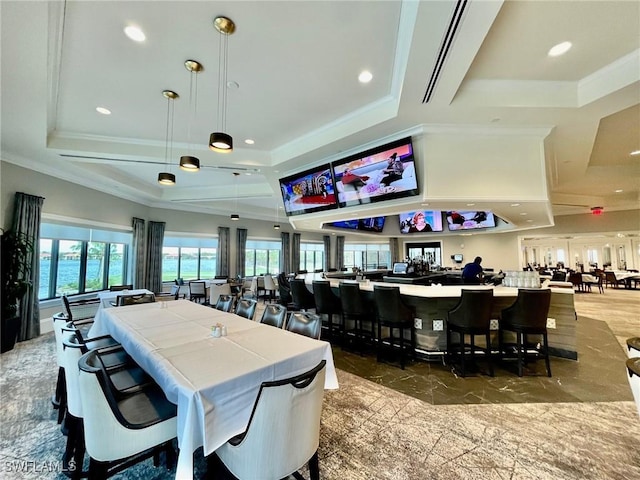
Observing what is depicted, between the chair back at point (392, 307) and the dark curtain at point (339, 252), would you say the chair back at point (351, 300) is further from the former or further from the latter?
the dark curtain at point (339, 252)

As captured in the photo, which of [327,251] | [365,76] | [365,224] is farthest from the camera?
[327,251]

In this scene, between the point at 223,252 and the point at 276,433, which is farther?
the point at 223,252

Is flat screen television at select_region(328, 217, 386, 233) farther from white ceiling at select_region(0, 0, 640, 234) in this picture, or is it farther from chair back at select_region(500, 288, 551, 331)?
chair back at select_region(500, 288, 551, 331)

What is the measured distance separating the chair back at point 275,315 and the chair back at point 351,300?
134 centimetres

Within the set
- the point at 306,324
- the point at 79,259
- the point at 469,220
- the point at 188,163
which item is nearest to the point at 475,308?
the point at 306,324

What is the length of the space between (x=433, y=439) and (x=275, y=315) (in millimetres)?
1953

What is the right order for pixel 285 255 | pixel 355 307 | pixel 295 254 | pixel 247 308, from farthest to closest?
pixel 295 254 < pixel 285 255 < pixel 355 307 < pixel 247 308

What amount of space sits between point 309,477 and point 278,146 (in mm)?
4673

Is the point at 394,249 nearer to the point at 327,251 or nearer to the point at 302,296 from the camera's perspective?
the point at 327,251

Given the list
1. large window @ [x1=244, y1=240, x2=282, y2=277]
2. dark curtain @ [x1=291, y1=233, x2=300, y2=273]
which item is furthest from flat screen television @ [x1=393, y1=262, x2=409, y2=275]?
large window @ [x1=244, y1=240, x2=282, y2=277]

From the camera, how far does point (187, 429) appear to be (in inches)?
55.1

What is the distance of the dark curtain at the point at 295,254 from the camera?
12539 millimetres

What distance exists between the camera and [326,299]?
4648 mm

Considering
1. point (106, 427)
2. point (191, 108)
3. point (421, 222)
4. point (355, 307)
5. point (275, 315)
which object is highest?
point (191, 108)
